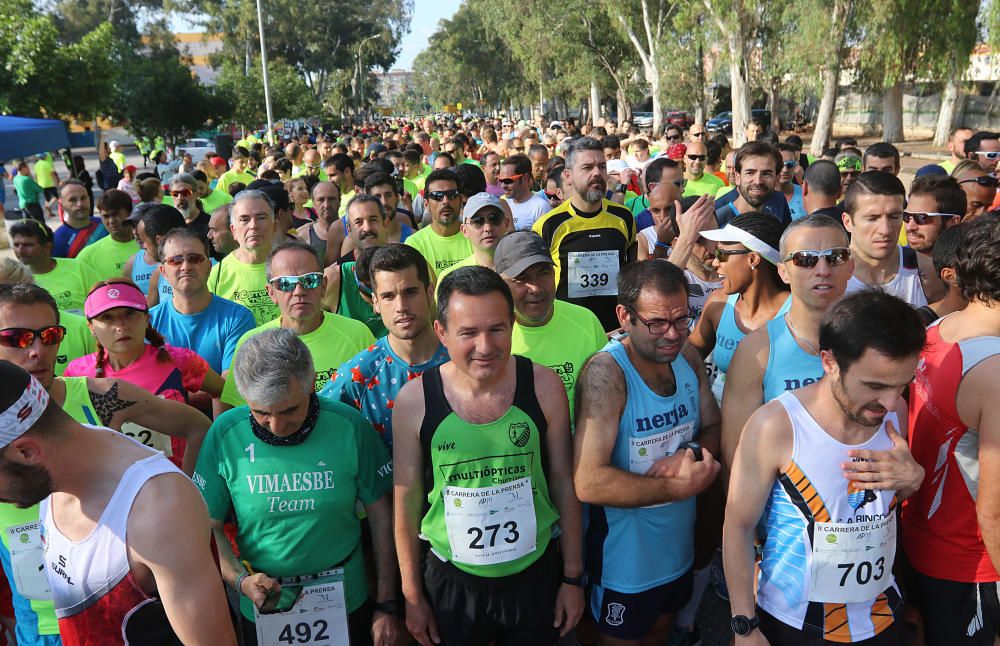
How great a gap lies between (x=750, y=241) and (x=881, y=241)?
101 centimetres

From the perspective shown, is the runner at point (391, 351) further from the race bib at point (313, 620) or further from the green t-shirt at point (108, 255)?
the green t-shirt at point (108, 255)

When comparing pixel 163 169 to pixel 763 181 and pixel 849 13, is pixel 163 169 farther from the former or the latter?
pixel 849 13

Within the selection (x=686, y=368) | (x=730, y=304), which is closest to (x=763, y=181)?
(x=730, y=304)

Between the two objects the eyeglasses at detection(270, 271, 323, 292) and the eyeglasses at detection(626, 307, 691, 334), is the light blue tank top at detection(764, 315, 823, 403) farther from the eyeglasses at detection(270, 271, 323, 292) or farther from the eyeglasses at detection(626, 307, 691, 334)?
the eyeglasses at detection(270, 271, 323, 292)

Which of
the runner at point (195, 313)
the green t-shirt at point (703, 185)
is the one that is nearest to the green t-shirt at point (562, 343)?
the runner at point (195, 313)

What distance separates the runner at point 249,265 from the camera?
5.02 meters

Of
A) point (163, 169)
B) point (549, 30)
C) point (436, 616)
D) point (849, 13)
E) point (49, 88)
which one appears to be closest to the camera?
point (436, 616)

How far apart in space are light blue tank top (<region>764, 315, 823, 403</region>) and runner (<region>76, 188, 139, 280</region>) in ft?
18.4

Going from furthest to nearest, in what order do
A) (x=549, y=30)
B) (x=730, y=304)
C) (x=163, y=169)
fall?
(x=549, y=30), (x=163, y=169), (x=730, y=304)

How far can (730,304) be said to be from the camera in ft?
11.9

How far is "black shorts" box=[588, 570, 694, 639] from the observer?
114 inches

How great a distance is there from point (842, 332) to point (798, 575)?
831mm

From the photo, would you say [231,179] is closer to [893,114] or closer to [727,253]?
[727,253]

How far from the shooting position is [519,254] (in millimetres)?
3490
